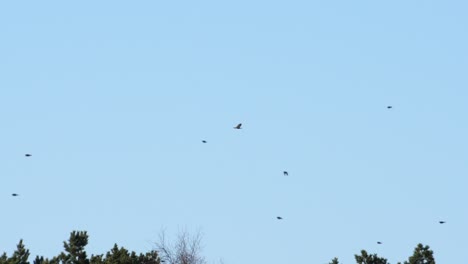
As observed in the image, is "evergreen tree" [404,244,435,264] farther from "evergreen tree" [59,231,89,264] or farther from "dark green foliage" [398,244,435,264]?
"evergreen tree" [59,231,89,264]

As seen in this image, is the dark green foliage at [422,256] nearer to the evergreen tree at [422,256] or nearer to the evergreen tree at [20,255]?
the evergreen tree at [422,256]

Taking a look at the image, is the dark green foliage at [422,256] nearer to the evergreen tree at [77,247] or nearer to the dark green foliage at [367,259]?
the dark green foliage at [367,259]

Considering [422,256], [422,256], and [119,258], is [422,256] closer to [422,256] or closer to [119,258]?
[422,256]

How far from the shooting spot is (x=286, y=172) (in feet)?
198

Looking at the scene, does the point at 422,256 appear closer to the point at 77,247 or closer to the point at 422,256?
the point at 422,256

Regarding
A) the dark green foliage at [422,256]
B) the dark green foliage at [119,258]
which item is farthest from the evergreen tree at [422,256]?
the dark green foliage at [119,258]

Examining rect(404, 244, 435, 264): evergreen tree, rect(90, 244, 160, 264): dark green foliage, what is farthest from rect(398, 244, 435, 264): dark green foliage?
rect(90, 244, 160, 264): dark green foliage

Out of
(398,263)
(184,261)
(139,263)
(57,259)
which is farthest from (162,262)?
(398,263)

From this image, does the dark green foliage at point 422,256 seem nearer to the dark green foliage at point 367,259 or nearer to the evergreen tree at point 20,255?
the dark green foliage at point 367,259

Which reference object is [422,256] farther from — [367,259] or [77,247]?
[77,247]

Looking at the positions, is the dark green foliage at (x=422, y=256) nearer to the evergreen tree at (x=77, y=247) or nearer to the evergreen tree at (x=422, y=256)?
the evergreen tree at (x=422, y=256)

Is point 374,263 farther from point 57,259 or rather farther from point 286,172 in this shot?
point 57,259

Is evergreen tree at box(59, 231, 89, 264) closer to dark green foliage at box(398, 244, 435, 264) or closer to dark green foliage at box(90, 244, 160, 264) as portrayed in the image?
dark green foliage at box(90, 244, 160, 264)

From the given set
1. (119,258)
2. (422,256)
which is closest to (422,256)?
(422,256)
